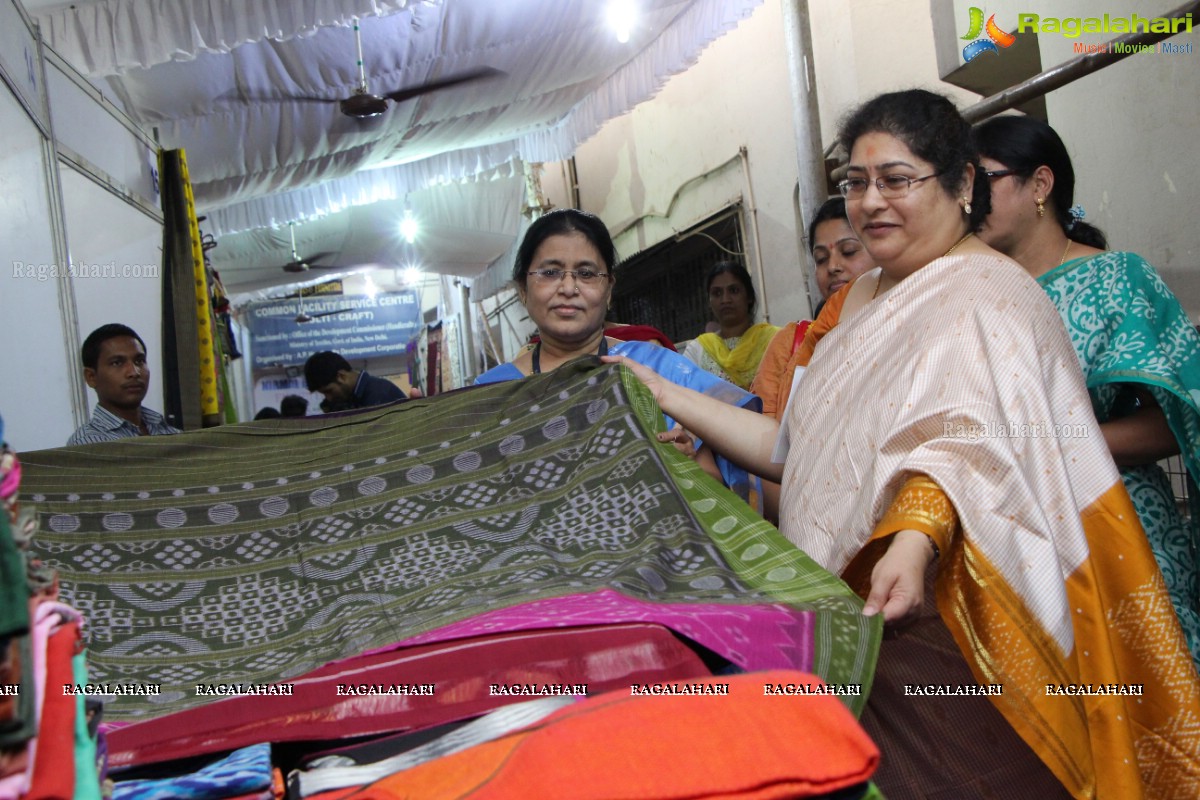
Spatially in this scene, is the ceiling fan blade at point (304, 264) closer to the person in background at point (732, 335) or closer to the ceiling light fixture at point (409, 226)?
the ceiling light fixture at point (409, 226)

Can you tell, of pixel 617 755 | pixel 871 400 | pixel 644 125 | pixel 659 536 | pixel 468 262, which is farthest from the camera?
pixel 468 262

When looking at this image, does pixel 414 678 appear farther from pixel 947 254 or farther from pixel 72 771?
pixel 947 254

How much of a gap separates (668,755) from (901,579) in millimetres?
688

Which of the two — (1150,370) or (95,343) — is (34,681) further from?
(95,343)

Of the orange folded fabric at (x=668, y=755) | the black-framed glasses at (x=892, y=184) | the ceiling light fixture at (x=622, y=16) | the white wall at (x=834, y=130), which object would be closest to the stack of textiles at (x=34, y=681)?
the orange folded fabric at (x=668, y=755)

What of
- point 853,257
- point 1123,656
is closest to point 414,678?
point 1123,656

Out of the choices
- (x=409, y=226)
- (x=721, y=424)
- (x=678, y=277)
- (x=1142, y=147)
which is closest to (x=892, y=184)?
(x=721, y=424)

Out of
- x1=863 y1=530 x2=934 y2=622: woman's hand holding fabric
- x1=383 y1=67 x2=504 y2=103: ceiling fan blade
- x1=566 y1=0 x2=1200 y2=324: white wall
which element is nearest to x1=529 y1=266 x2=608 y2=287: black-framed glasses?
x1=566 y1=0 x2=1200 y2=324: white wall

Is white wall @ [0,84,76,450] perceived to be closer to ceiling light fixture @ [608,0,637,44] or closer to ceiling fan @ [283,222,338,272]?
ceiling light fixture @ [608,0,637,44]

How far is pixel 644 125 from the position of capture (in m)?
9.09

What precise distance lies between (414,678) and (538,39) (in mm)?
6047

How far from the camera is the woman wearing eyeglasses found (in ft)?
8.05

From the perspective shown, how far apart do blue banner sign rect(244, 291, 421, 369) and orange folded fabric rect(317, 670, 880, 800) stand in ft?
63.4

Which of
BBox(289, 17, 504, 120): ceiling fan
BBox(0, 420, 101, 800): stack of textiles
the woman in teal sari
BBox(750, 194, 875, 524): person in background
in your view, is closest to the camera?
BBox(0, 420, 101, 800): stack of textiles
